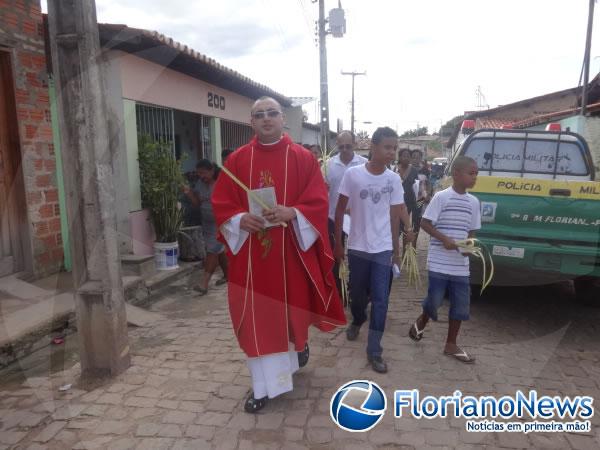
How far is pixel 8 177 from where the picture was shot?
521 cm

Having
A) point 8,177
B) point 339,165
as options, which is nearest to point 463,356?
point 339,165

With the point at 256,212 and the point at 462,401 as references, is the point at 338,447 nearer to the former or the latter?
the point at 462,401

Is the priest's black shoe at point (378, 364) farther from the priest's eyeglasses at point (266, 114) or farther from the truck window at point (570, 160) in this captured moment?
the truck window at point (570, 160)

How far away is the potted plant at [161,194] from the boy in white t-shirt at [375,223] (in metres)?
3.73

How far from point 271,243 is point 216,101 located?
25.5 feet

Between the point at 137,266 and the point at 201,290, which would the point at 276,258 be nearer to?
the point at 201,290

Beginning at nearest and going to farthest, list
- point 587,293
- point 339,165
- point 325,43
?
point 339,165 < point 587,293 < point 325,43

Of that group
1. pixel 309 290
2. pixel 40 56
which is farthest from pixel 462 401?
pixel 40 56

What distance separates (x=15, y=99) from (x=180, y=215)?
A: 8.60 ft

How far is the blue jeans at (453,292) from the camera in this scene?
374 cm

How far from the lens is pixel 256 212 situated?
310 cm

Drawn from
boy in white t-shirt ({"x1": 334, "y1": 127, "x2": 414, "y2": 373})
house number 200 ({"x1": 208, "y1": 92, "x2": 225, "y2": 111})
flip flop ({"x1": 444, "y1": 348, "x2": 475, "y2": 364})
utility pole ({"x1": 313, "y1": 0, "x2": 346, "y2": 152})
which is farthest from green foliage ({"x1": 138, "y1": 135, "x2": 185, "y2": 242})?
utility pole ({"x1": 313, "y1": 0, "x2": 346, "y2": 152})

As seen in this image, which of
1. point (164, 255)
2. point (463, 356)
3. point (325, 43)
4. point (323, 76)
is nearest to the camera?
point (463, 356)

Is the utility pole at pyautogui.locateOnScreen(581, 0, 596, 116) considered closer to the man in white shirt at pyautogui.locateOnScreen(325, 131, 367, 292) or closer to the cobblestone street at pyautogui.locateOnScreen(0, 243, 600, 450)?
the cobblestone street at pyautogui.locateOnScreen(0, 243, 600, 450)
